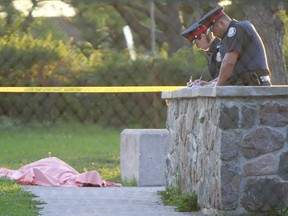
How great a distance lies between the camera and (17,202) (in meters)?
7.54

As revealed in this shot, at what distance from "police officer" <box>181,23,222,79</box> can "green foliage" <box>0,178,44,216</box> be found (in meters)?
1.92

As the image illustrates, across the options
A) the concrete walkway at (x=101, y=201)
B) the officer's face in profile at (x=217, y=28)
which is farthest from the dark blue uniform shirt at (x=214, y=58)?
the concrete walkway at (x=101, y=201)

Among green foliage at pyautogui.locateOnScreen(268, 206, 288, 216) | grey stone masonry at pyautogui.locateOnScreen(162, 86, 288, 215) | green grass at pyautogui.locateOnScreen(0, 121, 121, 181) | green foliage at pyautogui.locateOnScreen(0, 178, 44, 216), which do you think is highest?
grey stone masonry at pyautogui.locateOnScreen(162, 86, 288, 215)

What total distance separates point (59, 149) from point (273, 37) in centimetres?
471

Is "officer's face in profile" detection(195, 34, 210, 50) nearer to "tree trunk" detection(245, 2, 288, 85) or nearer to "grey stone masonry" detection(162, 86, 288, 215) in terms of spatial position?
"grey stone masonry" detection(162, 86, 288, 215)

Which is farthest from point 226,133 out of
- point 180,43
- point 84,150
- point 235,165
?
point 180,43

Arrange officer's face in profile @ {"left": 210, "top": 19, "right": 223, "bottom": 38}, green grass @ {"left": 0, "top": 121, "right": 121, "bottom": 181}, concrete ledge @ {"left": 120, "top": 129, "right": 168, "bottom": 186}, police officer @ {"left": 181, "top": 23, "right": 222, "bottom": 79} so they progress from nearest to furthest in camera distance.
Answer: officer's face in profile @ {"left": 210, "top": 19, "right": 223, "bottom": 38} → police officer @ {"left": 181, "top": 23, "right": 222, "bottom": 79} → concrete ledge @ {"left": 120, "top": 129, "right": 168, "bottom": 186} → green grass @ {"left": 0, "top": 121, "right": 121, "bottom": 181}

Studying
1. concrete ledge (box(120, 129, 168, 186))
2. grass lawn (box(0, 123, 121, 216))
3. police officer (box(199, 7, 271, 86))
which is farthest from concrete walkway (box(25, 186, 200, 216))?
police officer (box(199, 7, 271, 86))

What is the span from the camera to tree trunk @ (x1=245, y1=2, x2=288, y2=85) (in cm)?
1327

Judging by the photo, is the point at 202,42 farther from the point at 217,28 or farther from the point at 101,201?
the point at 101,201

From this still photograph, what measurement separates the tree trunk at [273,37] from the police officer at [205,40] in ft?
15.8

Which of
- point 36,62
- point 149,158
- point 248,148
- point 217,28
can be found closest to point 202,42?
point 217,28

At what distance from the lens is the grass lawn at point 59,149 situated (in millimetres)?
9289

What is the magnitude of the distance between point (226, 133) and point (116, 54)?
42.8 ft
